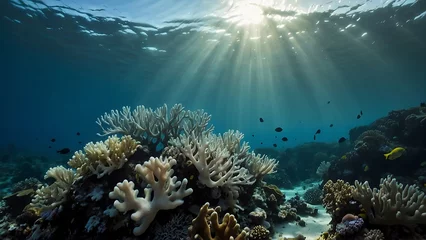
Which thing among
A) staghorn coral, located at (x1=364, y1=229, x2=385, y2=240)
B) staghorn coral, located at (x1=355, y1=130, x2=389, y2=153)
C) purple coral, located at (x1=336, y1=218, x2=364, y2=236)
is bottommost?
staghorn coral, located at (x1=364, y1=229, x2=385, y2=240)

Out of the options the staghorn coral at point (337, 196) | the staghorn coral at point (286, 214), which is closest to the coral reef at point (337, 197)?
the staghorn coral at point (337, 196)

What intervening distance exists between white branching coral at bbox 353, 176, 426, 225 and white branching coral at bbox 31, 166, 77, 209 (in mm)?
5932

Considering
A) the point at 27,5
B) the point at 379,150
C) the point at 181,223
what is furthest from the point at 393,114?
the point at 27,5

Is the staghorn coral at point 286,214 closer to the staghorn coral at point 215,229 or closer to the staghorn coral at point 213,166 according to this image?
the staghorn coral at point 213,166

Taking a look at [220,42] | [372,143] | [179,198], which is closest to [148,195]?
[179,198]

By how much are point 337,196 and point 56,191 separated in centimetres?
596

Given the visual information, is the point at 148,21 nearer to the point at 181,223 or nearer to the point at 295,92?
the point at 181,223

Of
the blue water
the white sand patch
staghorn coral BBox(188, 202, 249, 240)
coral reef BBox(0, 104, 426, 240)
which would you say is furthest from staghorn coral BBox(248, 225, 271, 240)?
the blue water

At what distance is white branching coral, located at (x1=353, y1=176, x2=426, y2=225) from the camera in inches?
148

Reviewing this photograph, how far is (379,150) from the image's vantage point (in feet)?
37.3

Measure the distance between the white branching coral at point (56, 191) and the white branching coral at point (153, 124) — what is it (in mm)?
2114

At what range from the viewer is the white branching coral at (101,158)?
482 centimetres

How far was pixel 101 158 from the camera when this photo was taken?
16.1ft

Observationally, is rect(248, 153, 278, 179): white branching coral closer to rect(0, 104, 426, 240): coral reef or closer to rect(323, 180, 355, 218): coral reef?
rect(0, 104, 426, 240): coral reef
